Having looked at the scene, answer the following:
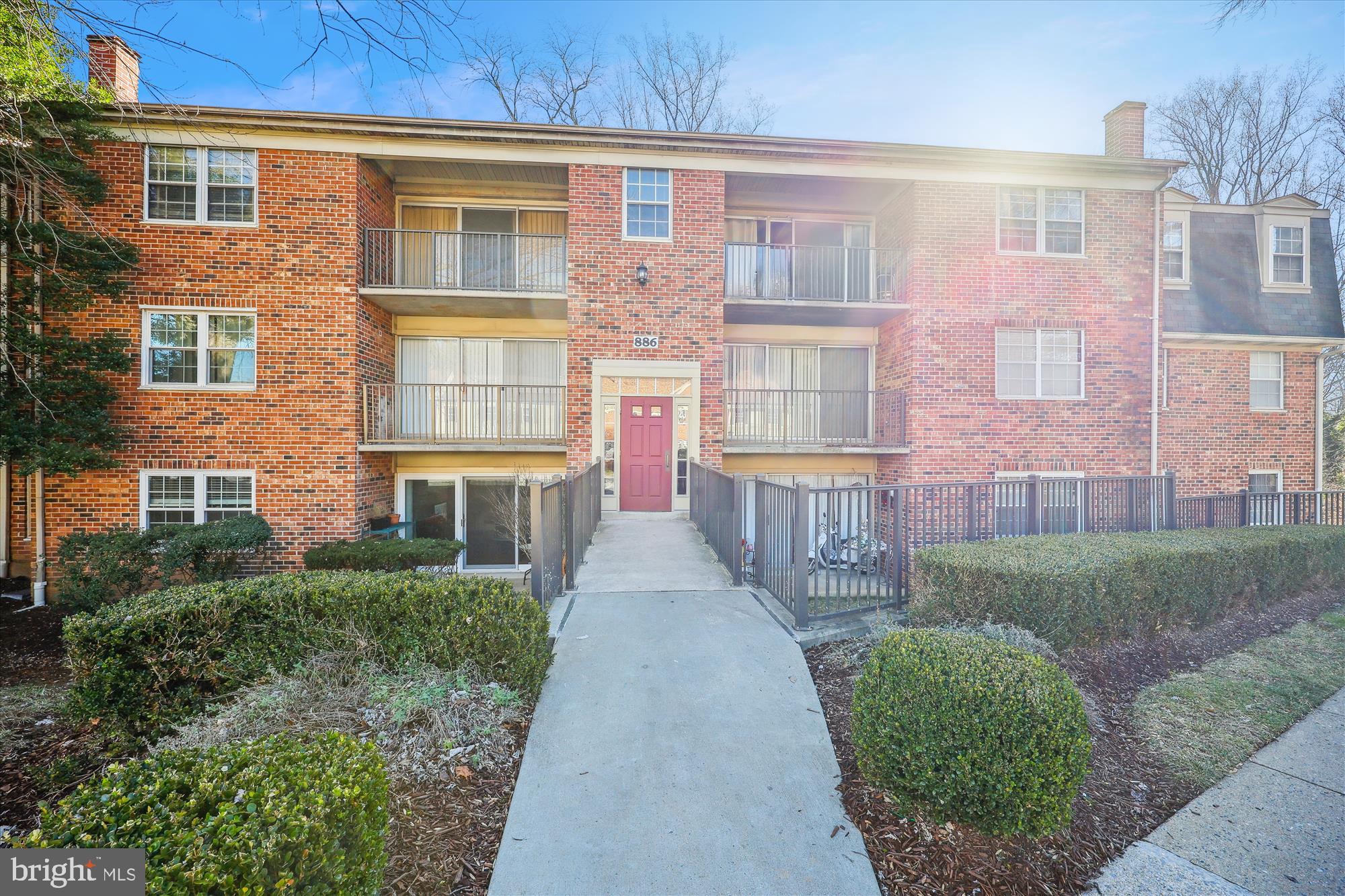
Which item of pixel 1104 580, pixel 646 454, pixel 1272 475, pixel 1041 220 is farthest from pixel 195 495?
pixel 1272 475

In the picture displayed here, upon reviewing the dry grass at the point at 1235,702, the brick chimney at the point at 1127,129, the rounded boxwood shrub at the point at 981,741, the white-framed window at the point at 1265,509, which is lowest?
the dry grass at the point at 1235,702

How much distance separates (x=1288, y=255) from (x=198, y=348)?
23.3 m

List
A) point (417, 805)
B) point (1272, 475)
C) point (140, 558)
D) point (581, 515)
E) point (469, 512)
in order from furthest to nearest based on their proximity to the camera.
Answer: point (1272, 475) → point (469, 512) → point (140, 558) → point (581, 515) → point (417, 805)

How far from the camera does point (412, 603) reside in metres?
4.10

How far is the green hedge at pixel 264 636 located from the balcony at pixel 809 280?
8640mm

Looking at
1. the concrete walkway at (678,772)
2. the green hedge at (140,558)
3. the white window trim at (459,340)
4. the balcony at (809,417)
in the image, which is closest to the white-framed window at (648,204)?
the white window trim at (459,340)

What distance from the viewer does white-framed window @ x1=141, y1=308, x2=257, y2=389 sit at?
9.86m

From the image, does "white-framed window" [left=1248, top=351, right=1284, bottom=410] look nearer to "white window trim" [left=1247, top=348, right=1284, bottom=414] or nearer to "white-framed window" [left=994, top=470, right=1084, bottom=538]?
"white window trim" [left=1247, top=348, right=1284, bottom=414]

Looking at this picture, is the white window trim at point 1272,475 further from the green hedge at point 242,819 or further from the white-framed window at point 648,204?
the green hedge at point 242,819

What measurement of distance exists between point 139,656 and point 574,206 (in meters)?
9.33

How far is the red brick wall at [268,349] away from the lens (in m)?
9.68

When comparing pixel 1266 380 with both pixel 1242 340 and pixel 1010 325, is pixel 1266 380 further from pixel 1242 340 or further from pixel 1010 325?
pixel 1010 325

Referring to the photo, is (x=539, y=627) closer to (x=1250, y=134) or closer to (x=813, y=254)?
(x=813, y=254)

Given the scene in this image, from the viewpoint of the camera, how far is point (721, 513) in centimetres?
785
